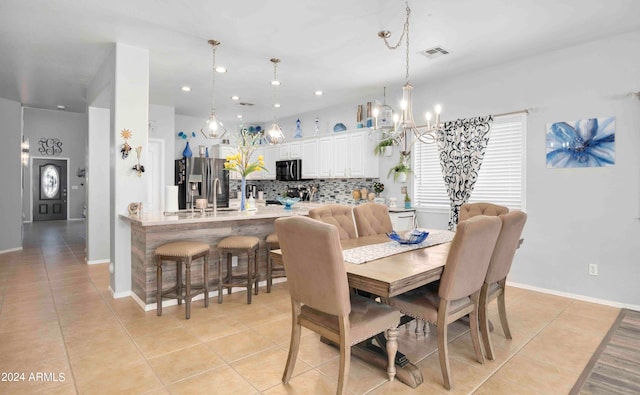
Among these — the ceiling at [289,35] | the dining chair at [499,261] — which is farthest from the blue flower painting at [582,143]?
the dining chair at [499,261]

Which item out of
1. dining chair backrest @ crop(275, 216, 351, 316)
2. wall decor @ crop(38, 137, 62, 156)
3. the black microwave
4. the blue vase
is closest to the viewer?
dining chair backrest @ crop(275, 216, 351, 316)

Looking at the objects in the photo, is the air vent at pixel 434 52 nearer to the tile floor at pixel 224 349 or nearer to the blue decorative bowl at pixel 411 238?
the blue decorative bowl at pixel 411 238

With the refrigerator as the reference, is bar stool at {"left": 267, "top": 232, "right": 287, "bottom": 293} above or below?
below

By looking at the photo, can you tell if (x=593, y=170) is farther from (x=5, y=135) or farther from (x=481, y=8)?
(x=5, y=135)

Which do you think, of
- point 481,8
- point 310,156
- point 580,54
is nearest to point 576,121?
point 580,54

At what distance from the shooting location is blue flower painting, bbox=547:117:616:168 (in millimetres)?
3785

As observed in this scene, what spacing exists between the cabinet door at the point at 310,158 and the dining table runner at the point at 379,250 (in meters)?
3.92

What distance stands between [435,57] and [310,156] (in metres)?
3.31

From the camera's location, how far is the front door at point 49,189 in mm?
10656

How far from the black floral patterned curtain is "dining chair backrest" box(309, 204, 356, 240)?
6.86 ft

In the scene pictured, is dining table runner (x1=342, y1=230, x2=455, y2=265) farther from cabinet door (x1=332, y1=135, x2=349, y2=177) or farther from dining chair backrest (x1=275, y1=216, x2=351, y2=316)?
cabinet door (x1=332, y1=135, x2=349, y2=177)

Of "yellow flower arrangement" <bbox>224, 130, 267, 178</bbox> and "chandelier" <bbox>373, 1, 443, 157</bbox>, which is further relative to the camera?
"yellow flower arrangement" <bbox>224, 130, 267, 178</bbox>

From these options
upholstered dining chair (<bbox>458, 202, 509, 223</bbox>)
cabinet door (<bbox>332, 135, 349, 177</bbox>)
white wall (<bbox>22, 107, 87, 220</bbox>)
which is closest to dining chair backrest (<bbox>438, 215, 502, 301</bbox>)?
upholstered dining chair (<bbox>458, 202, 509, 223</bbox>)

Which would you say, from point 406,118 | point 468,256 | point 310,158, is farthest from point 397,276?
point 310,158
